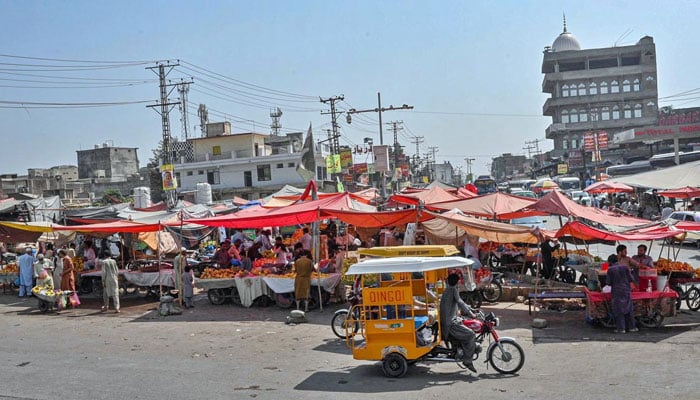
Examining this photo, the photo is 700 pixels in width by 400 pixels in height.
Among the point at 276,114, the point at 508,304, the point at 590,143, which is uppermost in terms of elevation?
the point at 276,114

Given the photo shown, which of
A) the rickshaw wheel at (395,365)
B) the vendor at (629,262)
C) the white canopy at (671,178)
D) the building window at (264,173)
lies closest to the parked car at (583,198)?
the white canopy at (671,178)

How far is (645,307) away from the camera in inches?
473

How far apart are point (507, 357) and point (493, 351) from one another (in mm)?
212

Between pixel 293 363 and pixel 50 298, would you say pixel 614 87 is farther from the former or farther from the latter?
pixel 293 363

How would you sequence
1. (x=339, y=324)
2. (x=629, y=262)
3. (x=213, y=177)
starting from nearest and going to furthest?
(x=339, y=324)
(x=629, y=262)
(x=213, y=177)

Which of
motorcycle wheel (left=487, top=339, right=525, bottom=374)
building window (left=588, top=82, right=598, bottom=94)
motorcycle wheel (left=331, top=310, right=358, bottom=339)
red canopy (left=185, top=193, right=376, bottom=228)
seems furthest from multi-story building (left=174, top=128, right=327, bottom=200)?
building window (left=588, top=82, right=598, bottom=94)

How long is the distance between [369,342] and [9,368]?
232 inches

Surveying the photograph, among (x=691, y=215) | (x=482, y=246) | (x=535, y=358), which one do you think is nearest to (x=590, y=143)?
(x=691, y=215)

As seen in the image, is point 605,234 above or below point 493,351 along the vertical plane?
above

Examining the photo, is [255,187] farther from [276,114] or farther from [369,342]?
[369,342]

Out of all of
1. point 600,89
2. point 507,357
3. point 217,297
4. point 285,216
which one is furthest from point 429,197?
point 600,89

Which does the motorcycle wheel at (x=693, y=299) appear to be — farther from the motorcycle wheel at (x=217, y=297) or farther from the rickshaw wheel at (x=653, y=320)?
the motorcycle wheel at (x=217, y=297)

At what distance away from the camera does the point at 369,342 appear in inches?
372

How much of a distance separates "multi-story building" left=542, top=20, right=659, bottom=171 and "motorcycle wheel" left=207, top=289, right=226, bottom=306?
87157mm
